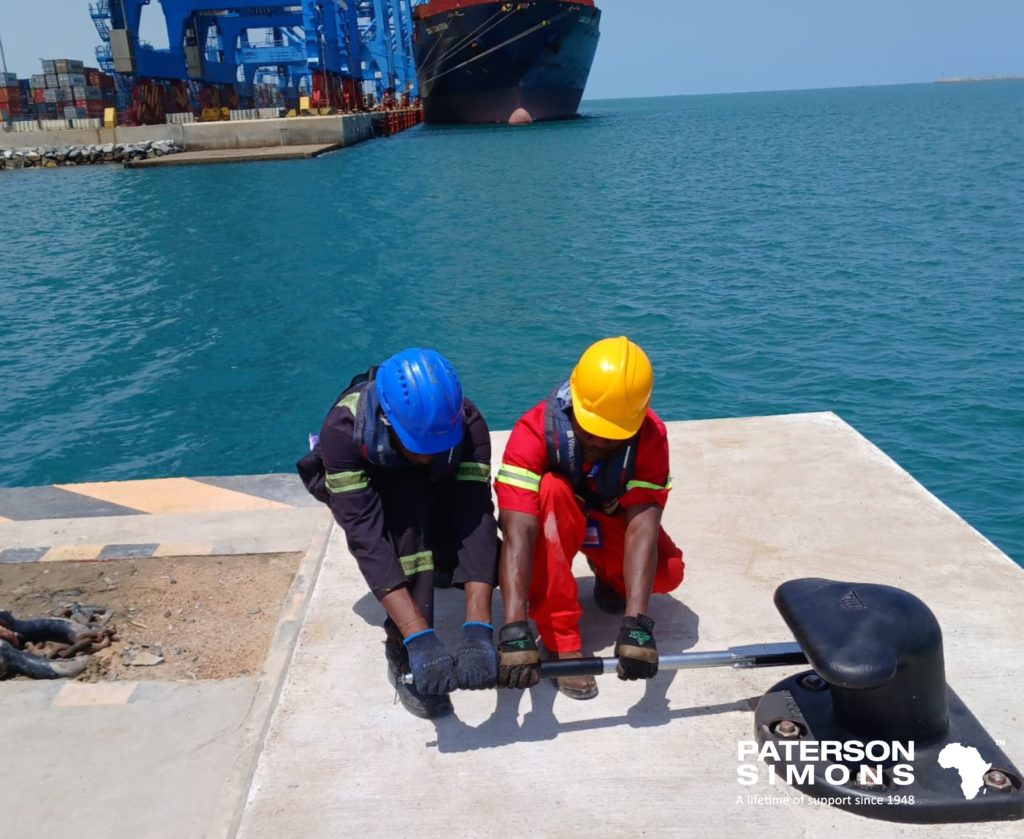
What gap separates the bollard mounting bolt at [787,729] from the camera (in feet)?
8.71

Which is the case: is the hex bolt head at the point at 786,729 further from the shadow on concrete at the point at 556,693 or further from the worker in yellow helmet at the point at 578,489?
the worker in yellow helmet at the point at 578,489

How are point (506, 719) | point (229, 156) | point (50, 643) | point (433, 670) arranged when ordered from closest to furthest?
point (433, 670) < point (506, 719) < point (50, 643) < point (229, 156)

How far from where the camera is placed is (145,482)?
507 cm

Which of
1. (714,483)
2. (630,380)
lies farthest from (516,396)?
(630,380)

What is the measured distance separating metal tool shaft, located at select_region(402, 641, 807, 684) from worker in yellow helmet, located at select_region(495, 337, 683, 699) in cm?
8

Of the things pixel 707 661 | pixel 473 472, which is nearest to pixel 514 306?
pixel 473 472

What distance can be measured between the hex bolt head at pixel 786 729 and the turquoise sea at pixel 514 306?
4734mm

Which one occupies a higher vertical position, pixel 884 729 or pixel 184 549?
pixel 884 729

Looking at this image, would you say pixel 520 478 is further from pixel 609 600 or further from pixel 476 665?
pixel 609 600

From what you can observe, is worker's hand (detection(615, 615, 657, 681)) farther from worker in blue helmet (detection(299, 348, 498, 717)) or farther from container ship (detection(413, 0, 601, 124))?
container ship (detection(413, 0, 601, 124))

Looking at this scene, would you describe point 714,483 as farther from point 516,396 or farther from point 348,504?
point 516,396

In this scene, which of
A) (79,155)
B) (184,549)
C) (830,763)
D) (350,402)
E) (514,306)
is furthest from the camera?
(79,155)

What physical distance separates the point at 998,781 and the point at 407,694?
1.70 m

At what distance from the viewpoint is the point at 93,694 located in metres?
3.19
